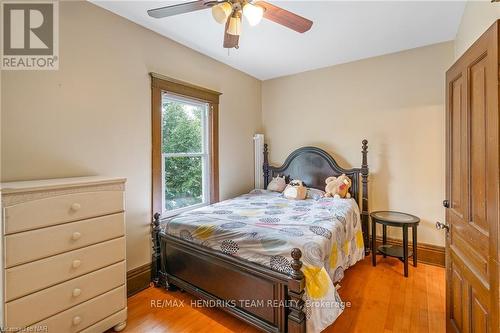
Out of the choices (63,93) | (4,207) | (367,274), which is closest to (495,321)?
(367,274)

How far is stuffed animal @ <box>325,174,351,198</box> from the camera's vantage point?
3.27 metres

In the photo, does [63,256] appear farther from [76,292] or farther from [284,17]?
[284,17]

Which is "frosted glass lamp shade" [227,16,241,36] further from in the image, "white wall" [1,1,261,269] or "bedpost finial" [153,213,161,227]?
"bedpost finial" [153,213,161,227]

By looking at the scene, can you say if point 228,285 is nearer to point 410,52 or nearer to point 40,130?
point 40,130

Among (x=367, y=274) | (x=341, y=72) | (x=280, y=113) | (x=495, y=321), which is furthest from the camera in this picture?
(x=280, y=113)

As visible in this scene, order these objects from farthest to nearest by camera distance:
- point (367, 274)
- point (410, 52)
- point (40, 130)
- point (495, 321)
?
point (410, 52), point (367, 274), point (40, 130), point (495, 321)

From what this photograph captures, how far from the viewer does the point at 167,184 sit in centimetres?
288

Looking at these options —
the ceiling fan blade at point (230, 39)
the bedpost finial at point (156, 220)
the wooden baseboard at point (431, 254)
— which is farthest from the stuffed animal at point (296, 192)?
the ceiling fan blade at point (230, 39)

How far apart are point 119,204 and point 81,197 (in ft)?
0.90

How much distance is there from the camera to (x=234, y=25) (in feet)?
5.68

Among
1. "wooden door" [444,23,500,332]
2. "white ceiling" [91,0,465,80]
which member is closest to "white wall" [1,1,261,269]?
"white ceiling" [91,0,465,80]

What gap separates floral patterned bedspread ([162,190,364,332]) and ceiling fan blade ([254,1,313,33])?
1.58 m

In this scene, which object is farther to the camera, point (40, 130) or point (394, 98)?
point (394, 98)

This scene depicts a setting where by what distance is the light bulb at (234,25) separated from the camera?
1.69m
